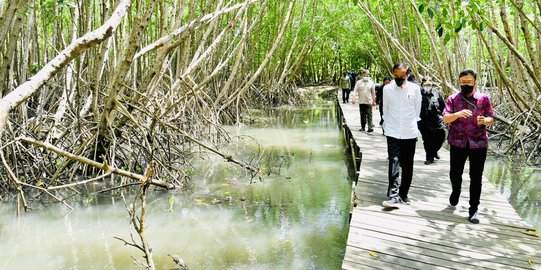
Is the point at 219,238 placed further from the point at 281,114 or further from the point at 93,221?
the point at 281,114

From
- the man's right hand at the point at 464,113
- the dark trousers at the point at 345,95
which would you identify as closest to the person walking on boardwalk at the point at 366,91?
the man's right hand at the point at 464,113

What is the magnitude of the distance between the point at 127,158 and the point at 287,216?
88.1 inches

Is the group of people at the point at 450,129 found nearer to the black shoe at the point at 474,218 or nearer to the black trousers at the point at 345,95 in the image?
the black shoe at the point at 474,218

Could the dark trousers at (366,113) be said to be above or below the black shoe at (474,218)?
above

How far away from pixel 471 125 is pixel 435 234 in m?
0.87

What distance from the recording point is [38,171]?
5809mm

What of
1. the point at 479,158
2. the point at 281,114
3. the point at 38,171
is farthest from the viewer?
the point at 281,114

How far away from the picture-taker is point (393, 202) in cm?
427

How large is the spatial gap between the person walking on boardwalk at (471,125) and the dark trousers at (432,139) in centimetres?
205

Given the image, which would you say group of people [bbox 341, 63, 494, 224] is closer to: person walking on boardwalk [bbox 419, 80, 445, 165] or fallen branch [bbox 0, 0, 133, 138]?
person walking on boardwalk [bbox 419, 80, 445, 165]

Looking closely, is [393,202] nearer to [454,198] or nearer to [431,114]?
[454,198]

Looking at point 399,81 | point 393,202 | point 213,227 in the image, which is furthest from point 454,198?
point 213,227

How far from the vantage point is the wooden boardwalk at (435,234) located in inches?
123

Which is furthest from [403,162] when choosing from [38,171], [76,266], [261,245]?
[38,171]
